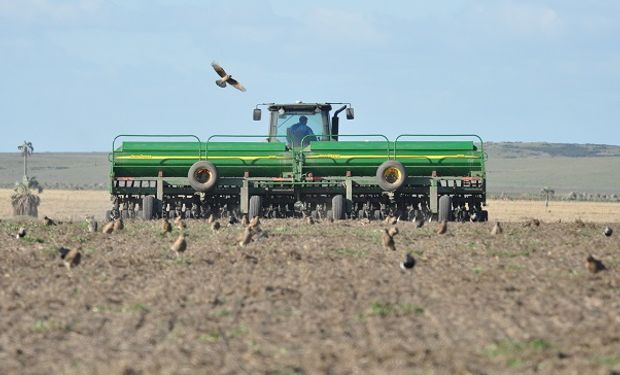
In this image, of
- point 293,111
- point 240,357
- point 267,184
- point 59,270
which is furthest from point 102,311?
point 293,111

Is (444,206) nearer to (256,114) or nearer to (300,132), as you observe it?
(256,114)

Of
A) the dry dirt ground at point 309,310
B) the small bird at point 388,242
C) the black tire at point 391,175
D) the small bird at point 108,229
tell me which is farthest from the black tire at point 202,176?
the small bird at point 388,242

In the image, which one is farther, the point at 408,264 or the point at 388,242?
the point at 388,242

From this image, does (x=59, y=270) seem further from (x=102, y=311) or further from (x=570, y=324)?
(x=570, y=324)

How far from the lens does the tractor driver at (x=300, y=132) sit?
30078 mm

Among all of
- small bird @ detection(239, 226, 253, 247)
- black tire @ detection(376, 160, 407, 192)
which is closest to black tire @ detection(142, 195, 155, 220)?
black tire @ detection(376, 160, 407, 192)

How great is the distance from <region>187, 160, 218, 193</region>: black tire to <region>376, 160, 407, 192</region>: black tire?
3403mm

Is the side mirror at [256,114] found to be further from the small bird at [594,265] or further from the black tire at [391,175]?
the small bird at [594,265]

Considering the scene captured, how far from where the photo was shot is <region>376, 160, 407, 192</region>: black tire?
2684 centimetres

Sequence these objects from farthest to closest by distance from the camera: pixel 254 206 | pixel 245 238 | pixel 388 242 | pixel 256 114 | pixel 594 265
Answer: pixel 256 114, pixel 254 206, pixel 245 238, pixel 388 242, pixel 594 265

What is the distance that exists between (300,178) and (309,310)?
1625 cm

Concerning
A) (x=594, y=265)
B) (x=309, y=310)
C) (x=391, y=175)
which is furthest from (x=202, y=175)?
(x=309, y=310)

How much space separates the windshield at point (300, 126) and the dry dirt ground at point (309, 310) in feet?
37.1

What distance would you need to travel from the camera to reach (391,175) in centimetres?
2703
